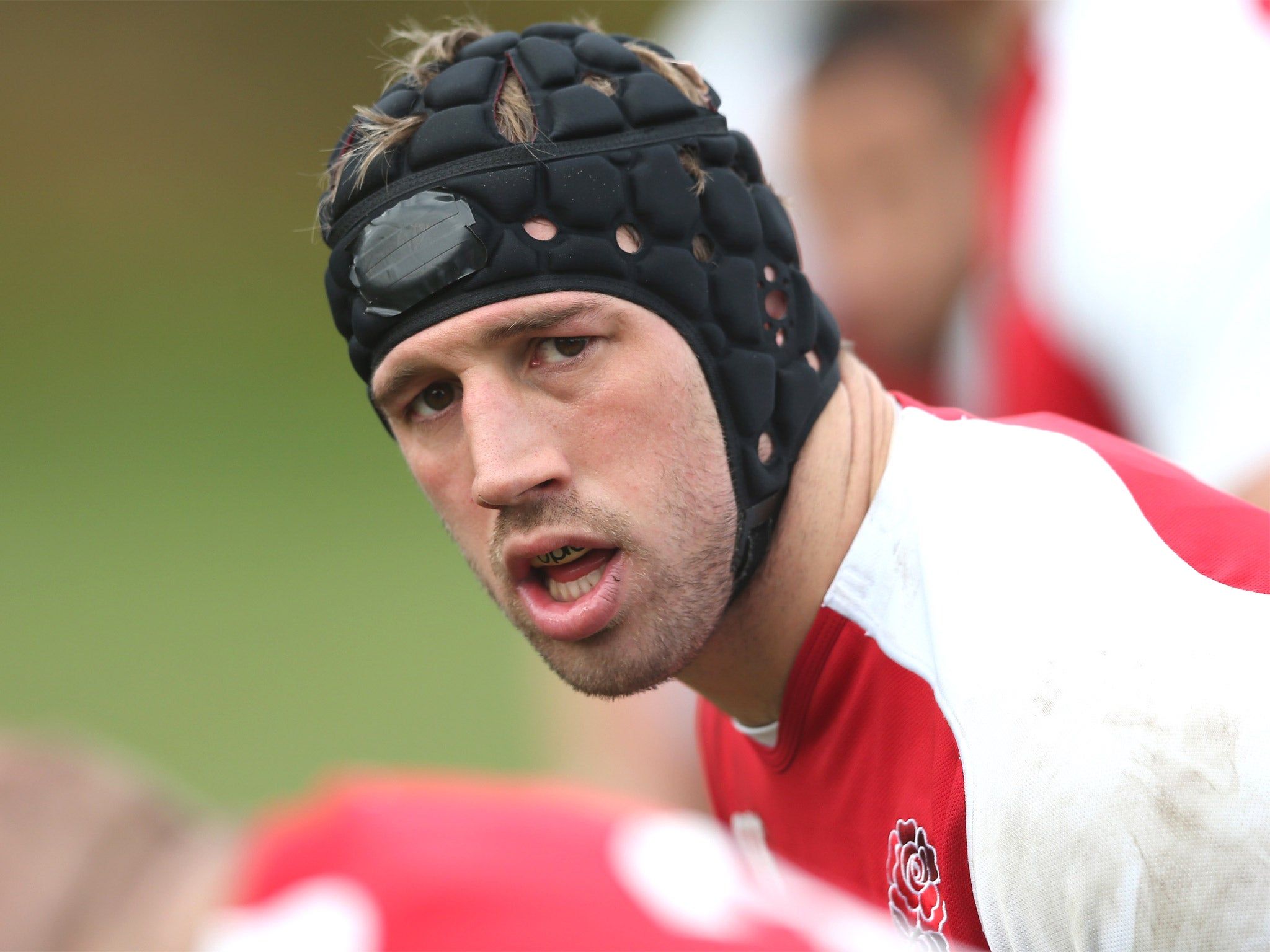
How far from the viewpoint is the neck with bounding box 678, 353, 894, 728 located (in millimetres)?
2307

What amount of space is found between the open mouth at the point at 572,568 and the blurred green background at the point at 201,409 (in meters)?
6.29

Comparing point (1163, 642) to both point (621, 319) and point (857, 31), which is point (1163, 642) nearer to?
point (621, 319)

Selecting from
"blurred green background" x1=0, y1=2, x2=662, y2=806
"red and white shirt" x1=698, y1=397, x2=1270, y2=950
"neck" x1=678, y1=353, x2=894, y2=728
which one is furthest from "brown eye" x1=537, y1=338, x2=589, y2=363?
"blurred green background" x1=0, y1=2, x2=662, y2=806

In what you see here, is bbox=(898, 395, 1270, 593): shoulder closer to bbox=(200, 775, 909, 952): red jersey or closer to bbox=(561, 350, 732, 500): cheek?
bbox=(561, 350, 732, 500): cheek

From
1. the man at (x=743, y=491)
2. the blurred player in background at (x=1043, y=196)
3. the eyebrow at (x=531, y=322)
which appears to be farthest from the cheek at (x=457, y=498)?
the blurred player in background at (x=1043, y=196)

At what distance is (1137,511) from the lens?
6.40ft

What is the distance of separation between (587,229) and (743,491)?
0.47m

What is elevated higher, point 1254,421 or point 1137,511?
point 1137,511

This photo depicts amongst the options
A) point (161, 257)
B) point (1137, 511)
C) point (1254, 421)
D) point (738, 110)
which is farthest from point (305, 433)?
point (1137, 511)

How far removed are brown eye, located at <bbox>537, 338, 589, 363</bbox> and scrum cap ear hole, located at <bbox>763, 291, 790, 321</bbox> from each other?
34 cm

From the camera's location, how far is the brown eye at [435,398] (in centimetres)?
232

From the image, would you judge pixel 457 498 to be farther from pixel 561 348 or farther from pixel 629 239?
pixel 629 239

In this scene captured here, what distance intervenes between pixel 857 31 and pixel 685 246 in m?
3.08

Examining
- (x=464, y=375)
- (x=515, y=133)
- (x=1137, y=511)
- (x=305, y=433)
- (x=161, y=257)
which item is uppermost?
A: (x=515, y=133)
